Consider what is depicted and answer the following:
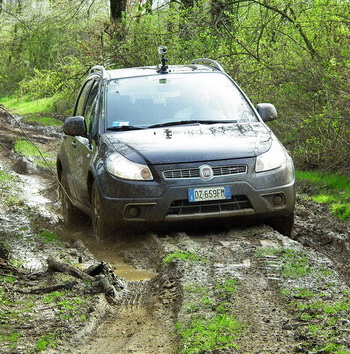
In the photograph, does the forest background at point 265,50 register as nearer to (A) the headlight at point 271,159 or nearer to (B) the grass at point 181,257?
(A) the headlight at point 271,159

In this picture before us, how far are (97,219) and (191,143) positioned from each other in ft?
4.06

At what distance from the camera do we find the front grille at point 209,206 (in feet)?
24.7

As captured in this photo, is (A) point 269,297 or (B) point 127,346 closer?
(B) point 127,346

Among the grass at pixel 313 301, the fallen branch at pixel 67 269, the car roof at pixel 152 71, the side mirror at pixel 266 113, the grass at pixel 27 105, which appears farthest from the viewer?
the grass at pixel 27 105

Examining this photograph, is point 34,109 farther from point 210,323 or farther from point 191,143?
point 210,323

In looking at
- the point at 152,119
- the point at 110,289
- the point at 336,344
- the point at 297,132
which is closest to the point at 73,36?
the point at 297,132

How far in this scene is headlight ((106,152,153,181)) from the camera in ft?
24.6

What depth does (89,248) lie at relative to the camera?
817 cm

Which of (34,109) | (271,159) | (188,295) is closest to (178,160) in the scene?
(271,159)

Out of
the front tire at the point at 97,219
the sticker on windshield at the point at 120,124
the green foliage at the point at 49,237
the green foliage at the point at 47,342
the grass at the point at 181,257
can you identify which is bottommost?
the green foliage at the point at 49,237

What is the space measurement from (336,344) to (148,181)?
11.8ft

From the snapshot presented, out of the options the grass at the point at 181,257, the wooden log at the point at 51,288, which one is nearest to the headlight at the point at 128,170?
the grass at the point at 181,257

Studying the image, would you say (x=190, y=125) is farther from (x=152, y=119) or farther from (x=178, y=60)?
(x=178, y=60)

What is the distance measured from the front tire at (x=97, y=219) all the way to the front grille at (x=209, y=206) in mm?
708
